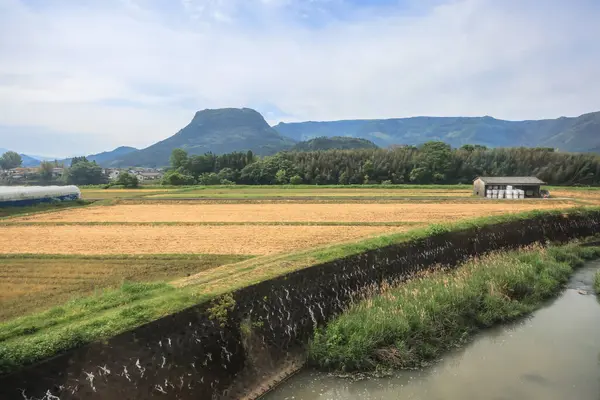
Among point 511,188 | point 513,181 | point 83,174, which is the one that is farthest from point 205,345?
point 83,174

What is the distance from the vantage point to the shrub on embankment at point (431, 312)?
11320 mm

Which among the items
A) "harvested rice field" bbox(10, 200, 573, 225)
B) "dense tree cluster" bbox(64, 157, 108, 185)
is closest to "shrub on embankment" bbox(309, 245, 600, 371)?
"harvested rice field" bbox(10, 200, 573, 225)

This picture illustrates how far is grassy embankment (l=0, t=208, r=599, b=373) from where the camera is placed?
23.9ft

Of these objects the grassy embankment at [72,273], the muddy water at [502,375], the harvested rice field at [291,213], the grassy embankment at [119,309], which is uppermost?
the grassy embankment at [119,309]

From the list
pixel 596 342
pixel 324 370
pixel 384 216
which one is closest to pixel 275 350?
pixel 324 370

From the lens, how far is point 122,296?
1094cm

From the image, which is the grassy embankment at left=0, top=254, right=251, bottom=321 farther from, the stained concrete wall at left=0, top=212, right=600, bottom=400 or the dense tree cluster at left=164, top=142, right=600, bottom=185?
the dense tree cluster at left=164, top=142, right=600, bottom=185

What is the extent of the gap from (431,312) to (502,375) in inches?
111

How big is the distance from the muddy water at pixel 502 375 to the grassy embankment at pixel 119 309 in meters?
3.28

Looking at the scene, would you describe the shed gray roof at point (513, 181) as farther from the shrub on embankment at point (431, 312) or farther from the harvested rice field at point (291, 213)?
the shrub on embankment at point (431, 312)

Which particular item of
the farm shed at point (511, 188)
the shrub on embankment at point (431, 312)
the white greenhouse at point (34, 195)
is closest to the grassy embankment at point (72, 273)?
the shrub on embankment at point (431, 312)

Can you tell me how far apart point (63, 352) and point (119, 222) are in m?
25.9

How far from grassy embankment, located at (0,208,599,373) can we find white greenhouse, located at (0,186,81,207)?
39008mm

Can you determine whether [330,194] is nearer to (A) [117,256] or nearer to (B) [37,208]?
(B) [37,208]
